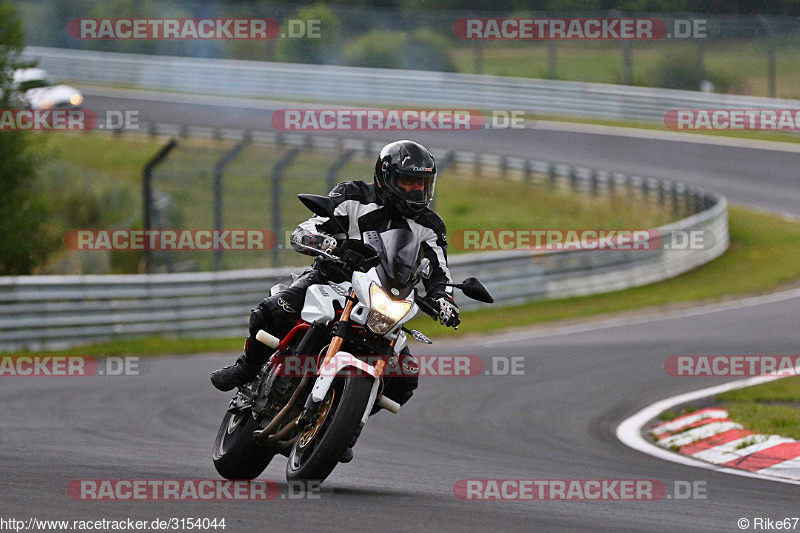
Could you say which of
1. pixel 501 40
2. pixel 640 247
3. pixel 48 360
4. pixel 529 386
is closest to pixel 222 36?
pixel 501 40

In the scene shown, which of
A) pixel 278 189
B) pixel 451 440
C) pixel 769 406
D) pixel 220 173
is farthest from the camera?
pixel 278 189

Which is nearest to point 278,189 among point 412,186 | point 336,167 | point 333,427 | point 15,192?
point 336,167

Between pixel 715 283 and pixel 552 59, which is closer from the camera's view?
pixel 715 283

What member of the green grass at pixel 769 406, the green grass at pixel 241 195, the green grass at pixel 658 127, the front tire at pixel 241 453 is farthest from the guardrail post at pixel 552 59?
the front tire at pixel 241 453

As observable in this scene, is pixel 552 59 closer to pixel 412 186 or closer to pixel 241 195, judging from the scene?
pixel 241 195

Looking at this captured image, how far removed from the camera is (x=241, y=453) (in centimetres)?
712

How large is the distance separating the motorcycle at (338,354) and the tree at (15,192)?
11015mm

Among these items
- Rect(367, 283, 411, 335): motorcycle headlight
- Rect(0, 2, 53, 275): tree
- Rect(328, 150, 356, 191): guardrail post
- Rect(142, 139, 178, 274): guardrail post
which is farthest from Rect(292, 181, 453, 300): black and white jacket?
Rect(0, 2, 53, 275): tree

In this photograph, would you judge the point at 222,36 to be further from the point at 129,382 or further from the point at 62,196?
the point at 129,382

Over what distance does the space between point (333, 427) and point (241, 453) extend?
1.19 meters

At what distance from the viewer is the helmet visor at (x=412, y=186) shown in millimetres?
6664

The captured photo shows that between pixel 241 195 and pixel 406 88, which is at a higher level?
pixel 406 88

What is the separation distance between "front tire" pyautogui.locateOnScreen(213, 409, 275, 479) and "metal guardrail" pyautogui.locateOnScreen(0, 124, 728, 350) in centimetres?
386

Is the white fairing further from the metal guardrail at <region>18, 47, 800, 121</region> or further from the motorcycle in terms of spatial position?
the metal guardrail at <region>18, 47, 800, 121</region>
